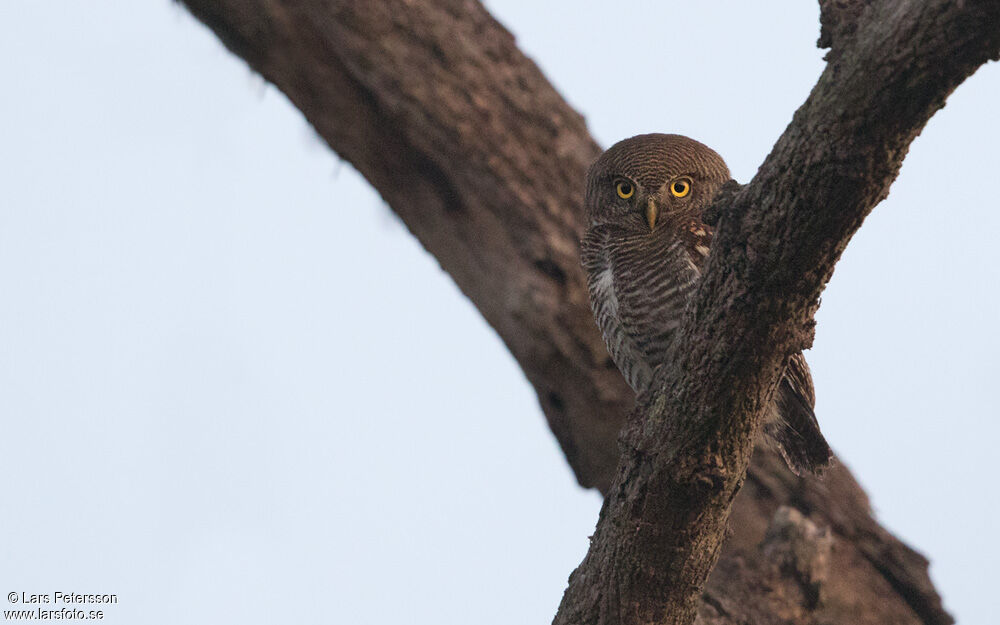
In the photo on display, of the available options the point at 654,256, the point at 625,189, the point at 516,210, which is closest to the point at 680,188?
the point at 625,189

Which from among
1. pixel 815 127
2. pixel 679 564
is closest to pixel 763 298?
pixel 815 127

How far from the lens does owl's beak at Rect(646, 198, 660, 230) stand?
4.79 metres

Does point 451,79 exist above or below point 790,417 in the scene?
above

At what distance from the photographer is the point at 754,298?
280cm

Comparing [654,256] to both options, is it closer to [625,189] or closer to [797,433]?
[625,189]

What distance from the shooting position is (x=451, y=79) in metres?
5.52

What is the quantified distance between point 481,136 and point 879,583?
313 centimetres

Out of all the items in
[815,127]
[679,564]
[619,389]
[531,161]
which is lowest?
[679,564]

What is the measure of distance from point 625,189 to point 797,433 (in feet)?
4.78

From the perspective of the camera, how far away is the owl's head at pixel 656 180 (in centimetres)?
488

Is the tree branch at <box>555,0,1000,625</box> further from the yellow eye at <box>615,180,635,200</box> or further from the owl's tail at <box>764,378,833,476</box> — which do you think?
the yellow eye at <box>615,180,635,200</box>

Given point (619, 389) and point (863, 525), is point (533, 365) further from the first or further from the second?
point (863, 525)

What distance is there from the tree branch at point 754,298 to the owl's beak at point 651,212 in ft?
5.46

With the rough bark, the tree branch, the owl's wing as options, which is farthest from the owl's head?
the tree branch
